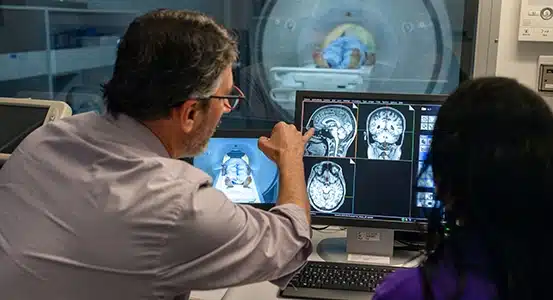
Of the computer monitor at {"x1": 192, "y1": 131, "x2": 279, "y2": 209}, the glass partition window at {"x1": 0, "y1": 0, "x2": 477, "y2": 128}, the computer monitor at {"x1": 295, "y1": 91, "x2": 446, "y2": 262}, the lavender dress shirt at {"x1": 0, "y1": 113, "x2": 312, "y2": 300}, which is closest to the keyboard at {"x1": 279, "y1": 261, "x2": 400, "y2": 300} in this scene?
the computer monitor at {"x1": 295, "y1": 91, "x2": 446, "y2": 262}

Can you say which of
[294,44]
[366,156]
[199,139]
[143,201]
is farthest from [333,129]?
[143,201]

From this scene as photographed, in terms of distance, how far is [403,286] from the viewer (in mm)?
1024

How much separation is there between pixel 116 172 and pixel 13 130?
0.83 metres

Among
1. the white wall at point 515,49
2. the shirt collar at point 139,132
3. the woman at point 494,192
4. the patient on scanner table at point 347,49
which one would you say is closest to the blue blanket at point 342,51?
the patient on scanner table at point 347,49

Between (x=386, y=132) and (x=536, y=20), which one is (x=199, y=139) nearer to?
(x=386, y=132)

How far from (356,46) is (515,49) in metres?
0.56

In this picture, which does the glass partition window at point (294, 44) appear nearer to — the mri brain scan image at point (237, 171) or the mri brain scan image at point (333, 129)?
the mri brain scan image at point (237, 171)

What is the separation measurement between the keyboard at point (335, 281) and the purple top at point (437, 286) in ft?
1.74

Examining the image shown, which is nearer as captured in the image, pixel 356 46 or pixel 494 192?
pixel 494 192

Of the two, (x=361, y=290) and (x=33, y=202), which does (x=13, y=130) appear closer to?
(x=33, y=202)

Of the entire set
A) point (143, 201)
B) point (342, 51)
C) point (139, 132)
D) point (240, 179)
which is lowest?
point (240, 179)

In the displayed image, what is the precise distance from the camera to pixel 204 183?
1.19 metres

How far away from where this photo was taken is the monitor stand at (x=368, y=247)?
1.81 m

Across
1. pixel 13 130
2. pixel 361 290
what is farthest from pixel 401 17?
pixel 13 130
